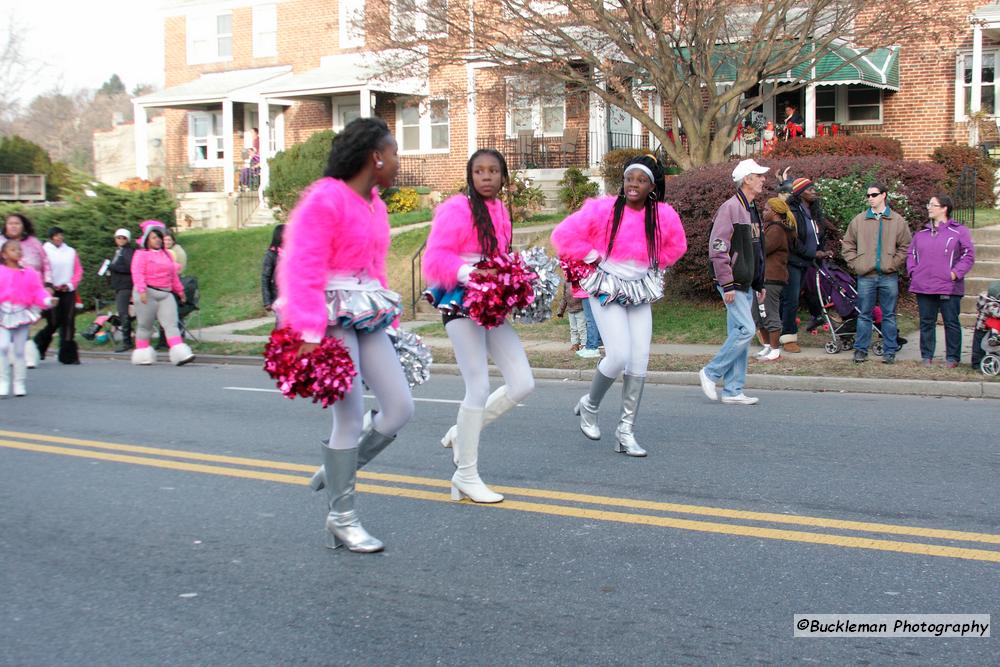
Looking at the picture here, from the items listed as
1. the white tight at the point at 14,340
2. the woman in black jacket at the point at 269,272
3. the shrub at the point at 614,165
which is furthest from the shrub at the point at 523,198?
the white tight at the point at 14,340

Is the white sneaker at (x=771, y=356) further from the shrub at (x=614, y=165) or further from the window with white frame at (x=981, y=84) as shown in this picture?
the window with white frame at (x=981, y=84)

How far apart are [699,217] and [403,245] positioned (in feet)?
27.4

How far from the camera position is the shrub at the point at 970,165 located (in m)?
21.3

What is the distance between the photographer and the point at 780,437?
26.9ft

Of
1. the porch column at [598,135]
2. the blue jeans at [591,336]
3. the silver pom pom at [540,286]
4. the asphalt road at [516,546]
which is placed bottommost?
the asphalt road at [516,546]

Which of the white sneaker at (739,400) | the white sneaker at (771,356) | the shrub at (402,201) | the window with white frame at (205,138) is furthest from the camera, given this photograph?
the window with white frame at (205,138)

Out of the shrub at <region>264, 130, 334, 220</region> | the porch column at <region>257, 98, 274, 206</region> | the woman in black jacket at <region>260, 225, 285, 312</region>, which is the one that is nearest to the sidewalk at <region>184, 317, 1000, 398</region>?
the woman in black jacket at <region>260, 225, 285, 312</region>

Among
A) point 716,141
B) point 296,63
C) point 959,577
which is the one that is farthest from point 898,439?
point 296,63

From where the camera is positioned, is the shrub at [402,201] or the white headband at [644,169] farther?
the shrub at [402,201]

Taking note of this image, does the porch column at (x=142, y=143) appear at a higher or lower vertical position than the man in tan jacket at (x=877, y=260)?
higher

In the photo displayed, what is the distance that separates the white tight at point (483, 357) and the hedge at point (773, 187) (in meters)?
9.13

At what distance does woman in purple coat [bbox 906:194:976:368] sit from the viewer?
439 inches

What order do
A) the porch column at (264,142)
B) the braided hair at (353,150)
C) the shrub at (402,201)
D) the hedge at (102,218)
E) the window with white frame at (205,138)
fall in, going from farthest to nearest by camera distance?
the window with white frame at (205,138) < the porch column at (264,142) < the shrub at (402,201) < the hedge at (102,218) < the braided hair at (353,150)

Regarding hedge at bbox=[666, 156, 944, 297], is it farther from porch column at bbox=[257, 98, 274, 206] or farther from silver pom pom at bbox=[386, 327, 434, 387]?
porch column at bbox=[257, 98, 274, 206]
